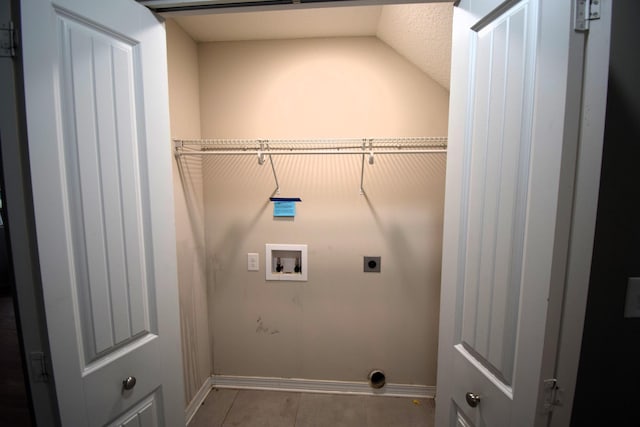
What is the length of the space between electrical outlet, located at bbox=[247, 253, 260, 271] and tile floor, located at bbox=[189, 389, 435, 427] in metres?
1.00

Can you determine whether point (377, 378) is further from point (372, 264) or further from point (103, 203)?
point (103, 203)

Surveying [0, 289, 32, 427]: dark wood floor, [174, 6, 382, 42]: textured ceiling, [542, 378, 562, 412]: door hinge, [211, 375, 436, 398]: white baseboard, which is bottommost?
[211, 375, 436, 398]: white baseboard

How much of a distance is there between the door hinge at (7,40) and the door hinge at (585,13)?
1346 millimetres

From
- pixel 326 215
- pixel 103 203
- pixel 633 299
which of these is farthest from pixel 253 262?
pixel 633 299

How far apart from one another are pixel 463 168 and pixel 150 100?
1.13 meters

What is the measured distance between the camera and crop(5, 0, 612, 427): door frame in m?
0.55

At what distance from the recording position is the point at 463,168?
85 cm

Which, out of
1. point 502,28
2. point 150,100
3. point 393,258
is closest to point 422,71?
point 502,28

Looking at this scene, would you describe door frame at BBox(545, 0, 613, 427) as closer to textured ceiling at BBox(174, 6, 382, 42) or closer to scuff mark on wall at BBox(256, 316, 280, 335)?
textured ceiling at BBox(174, 6, 382, 42)

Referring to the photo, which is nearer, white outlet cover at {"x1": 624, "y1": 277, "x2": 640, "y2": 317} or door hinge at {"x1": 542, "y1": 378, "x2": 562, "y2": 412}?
door hinge at {"x1": 542, "y1": 378, "x2": 562, "y2": 412}

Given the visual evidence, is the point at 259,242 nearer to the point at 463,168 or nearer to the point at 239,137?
the point at 239,137

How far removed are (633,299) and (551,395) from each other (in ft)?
1.47

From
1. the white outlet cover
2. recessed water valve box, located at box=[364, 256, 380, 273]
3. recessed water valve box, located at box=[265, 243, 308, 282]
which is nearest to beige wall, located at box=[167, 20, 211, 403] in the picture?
recessed water valve box, located at box=[265, 243, 308, 282]

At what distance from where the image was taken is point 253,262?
75.0 inches
